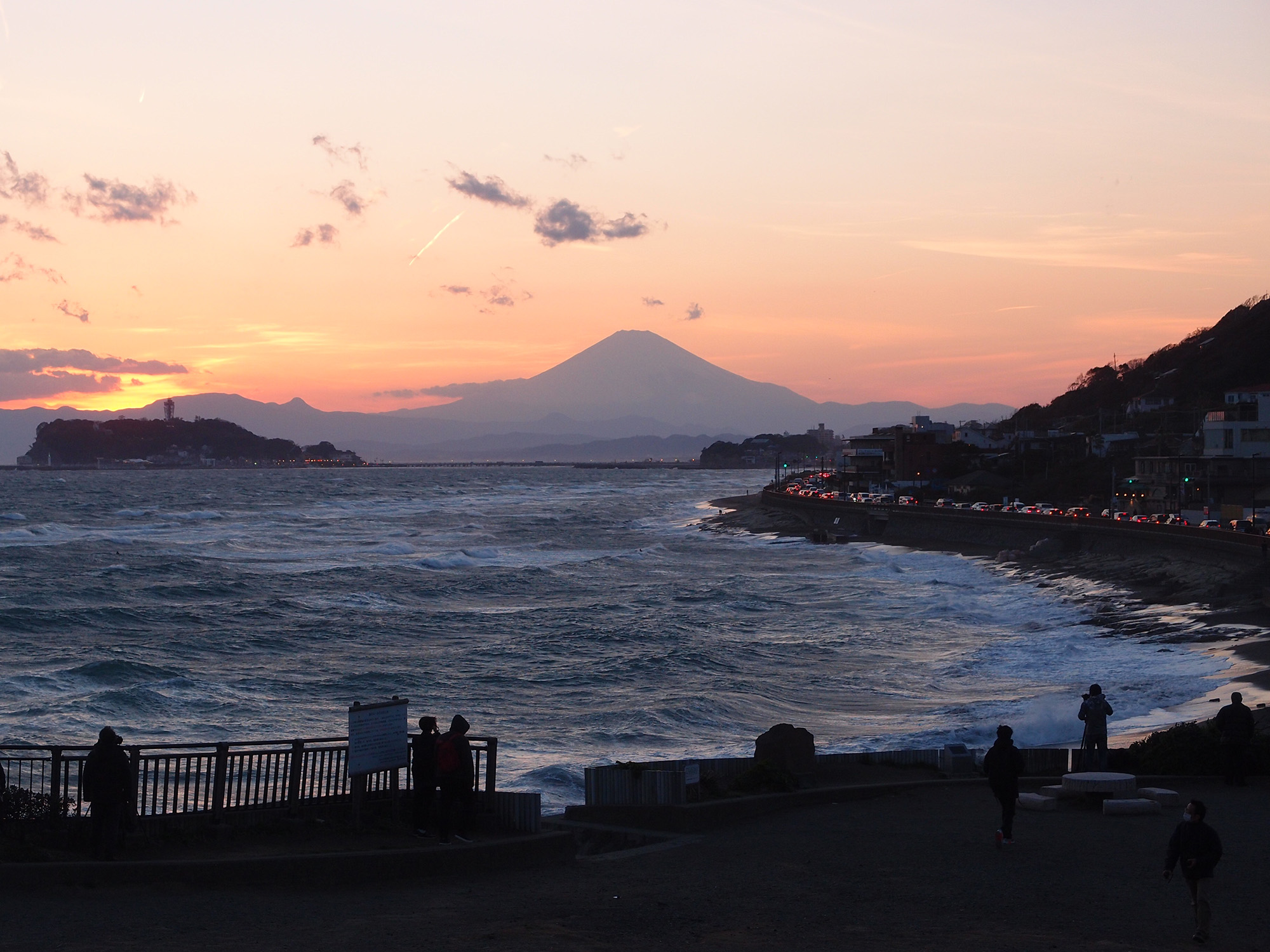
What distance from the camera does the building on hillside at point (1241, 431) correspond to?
245 ft

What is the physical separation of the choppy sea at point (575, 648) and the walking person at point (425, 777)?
614cm

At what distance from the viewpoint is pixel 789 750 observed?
12836 millimetres

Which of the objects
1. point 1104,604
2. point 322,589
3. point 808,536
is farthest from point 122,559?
point 1104,604

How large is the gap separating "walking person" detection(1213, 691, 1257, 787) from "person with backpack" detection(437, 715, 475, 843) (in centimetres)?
828

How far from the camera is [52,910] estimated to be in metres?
7.90

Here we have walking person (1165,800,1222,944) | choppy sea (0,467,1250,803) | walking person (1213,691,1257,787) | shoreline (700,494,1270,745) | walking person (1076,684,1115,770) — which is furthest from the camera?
shoreline (700,494,1270,745)

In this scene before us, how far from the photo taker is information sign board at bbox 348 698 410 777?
995 centimetres

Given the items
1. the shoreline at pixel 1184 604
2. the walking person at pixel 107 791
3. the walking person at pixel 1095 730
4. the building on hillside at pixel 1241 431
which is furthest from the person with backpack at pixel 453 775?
the building on hillside at pixel 1241 431

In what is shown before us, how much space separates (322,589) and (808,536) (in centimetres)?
3881

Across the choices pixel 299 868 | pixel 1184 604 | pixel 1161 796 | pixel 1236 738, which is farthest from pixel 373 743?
pixel 1184 604

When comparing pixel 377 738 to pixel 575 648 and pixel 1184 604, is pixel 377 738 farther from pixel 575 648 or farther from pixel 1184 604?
pixel 1184 604

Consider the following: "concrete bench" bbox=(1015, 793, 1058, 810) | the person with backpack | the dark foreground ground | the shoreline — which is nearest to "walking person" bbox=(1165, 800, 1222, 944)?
the dark foreground ground

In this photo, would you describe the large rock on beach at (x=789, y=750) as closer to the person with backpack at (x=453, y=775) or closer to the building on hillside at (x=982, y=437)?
the person with backpack at (x=453, y=775)

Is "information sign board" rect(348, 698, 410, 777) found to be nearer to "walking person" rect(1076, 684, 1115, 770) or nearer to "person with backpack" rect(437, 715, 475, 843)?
"person with backpack" rect(437, 715, 475, 843)
